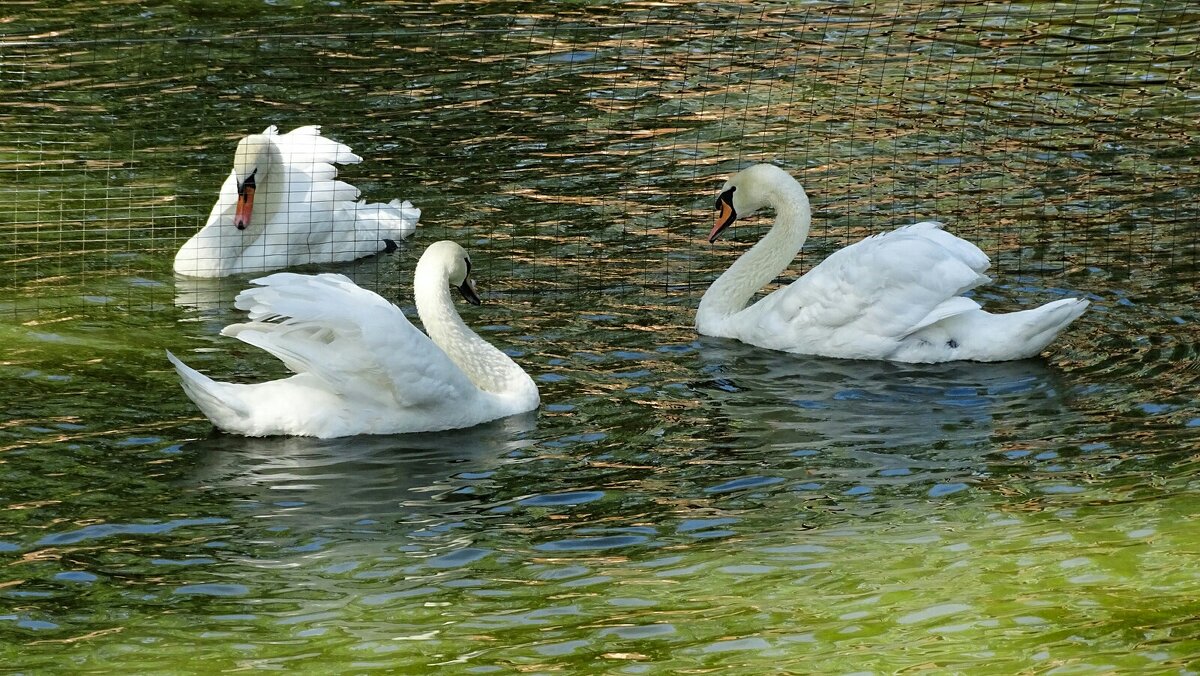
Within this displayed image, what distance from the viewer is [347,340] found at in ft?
29.9

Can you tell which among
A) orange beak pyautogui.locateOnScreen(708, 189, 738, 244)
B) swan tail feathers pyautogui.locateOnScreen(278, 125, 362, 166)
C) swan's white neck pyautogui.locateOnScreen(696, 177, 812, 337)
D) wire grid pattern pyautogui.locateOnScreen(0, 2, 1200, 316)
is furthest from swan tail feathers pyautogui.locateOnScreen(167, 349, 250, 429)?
swan tail feathers pyautogui.locateOnScreen(278, 125, 362, 166)

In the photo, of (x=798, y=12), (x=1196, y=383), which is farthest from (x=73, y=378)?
(x=798, y=12)

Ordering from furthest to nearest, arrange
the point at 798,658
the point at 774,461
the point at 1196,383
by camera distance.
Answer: the point at 1196,383, the point at 774,461, the point at 798,658

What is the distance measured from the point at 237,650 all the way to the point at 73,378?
13.4 feet

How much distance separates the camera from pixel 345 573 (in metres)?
7.52

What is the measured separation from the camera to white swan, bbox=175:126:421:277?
13.0 meters

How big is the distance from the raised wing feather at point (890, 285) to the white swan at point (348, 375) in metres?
2.02

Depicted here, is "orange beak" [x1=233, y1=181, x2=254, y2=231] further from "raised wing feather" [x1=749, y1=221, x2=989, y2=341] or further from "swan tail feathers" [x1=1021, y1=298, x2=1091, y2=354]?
"swan tail feathers" [x1=1021, y1=298, x2=1091, y2=354]

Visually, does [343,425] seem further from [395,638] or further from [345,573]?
[395,638]

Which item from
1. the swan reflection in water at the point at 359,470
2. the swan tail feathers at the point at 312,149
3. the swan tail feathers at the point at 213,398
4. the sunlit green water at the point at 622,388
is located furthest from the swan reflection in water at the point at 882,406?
the swan tail feathers at the point at 312,149

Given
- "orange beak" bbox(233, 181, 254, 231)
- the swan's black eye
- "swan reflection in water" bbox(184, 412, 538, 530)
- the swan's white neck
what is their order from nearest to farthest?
"swan reflection in water" bbox(184, 412, 538, 530)
the swan's white neck
"orange beak" bbox(233, 181, 254, 231)
the swan's black eye

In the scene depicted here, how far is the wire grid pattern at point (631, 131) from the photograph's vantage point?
13.0 m

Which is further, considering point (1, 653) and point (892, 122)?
point (892, 122)

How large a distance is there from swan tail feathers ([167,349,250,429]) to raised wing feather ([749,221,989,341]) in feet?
11.6
